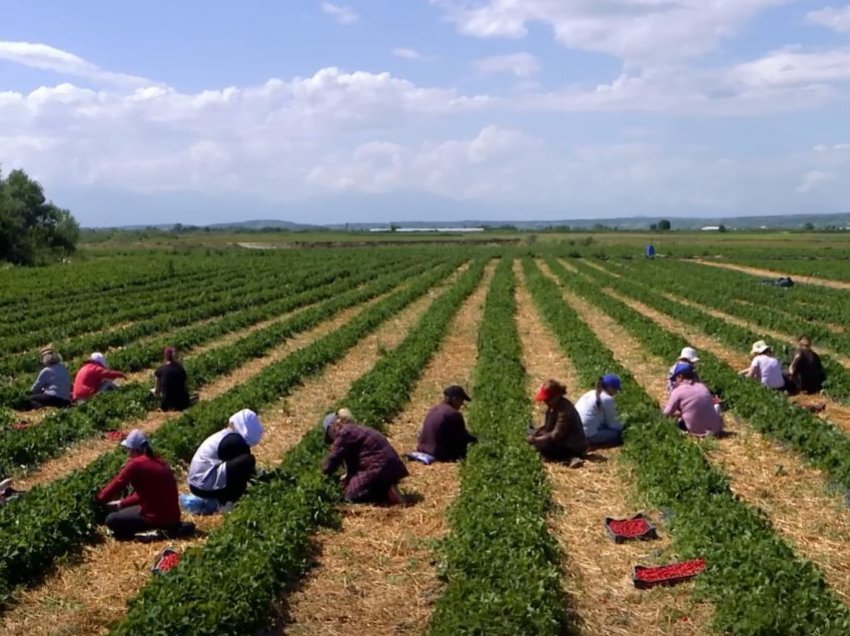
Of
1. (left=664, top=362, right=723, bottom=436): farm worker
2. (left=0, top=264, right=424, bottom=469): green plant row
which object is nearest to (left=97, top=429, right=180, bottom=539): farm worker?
(left=0, top=264, right=424, bottom=469): green plant row

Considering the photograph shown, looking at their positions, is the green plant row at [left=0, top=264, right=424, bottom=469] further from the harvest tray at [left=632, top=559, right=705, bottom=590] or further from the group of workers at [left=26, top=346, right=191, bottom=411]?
the harvest tray at [left=632, top=559, right=705, bottom=590]

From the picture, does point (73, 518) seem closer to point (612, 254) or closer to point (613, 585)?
point (613, 585)

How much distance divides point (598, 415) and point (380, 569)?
17.8ft

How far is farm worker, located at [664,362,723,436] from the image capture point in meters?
13.7

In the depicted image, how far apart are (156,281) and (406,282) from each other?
482 inches

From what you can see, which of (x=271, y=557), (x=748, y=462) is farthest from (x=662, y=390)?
(x=271, y=557)

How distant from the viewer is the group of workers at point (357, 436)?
379 inches

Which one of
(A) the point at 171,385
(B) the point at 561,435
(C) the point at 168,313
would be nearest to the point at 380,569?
(B) the point at 561,435

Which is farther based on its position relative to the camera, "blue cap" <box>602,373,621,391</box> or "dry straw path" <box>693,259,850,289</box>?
"dry straw path" <box>693,259,850,289</box>

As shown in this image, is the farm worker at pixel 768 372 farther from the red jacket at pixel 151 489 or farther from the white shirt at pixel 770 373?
the red jacket at pixel 151 489

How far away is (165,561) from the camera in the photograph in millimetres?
8547

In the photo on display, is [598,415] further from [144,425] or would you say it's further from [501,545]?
[144,425]

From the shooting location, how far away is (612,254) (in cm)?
7625

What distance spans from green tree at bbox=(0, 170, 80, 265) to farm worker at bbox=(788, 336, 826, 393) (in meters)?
59.8
